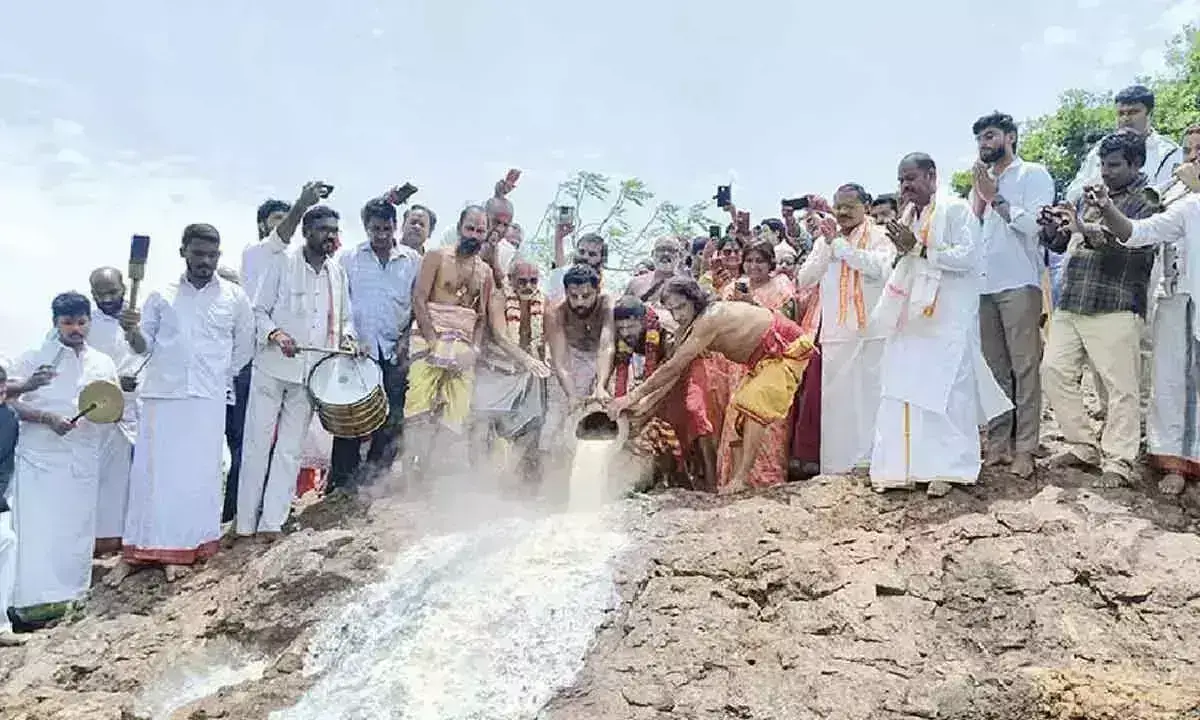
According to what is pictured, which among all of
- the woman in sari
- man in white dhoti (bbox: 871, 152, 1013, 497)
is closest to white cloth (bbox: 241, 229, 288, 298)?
the woman in sari

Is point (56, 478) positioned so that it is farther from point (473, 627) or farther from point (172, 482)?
point (473, 627)

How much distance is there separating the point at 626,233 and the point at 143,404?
43.3ft

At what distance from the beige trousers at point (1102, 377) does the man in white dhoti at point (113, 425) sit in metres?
6.34

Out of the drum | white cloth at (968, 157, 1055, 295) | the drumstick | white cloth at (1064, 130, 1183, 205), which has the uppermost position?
white cloth at (1064, 130, 1183, 205)

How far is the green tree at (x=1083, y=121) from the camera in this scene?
1409 centimetres

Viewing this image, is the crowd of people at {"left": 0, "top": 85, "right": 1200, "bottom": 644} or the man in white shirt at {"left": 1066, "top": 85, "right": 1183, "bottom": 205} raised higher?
the man in white shirt at {"left": 1066, "top": 85, "right": 1183, "bottom": 205}

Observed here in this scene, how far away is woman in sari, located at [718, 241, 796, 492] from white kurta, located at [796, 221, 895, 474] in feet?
1.05

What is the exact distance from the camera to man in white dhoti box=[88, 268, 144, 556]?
7520 mm

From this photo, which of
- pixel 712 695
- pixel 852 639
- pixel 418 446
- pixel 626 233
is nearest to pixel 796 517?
pixel 852 639

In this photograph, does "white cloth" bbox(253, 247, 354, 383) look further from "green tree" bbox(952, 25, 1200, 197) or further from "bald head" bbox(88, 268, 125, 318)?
"green tree" bbox(952, 25, 1200, 197)

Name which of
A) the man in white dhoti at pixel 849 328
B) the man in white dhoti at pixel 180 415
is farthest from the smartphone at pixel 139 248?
the man in white dhoti at pixel 849 328

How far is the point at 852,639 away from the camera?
510 centimetres

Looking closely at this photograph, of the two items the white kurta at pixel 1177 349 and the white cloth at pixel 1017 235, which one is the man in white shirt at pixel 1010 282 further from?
the white kurta at pixel 1177 349

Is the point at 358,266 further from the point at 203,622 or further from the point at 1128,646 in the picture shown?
the point at 1128,646
